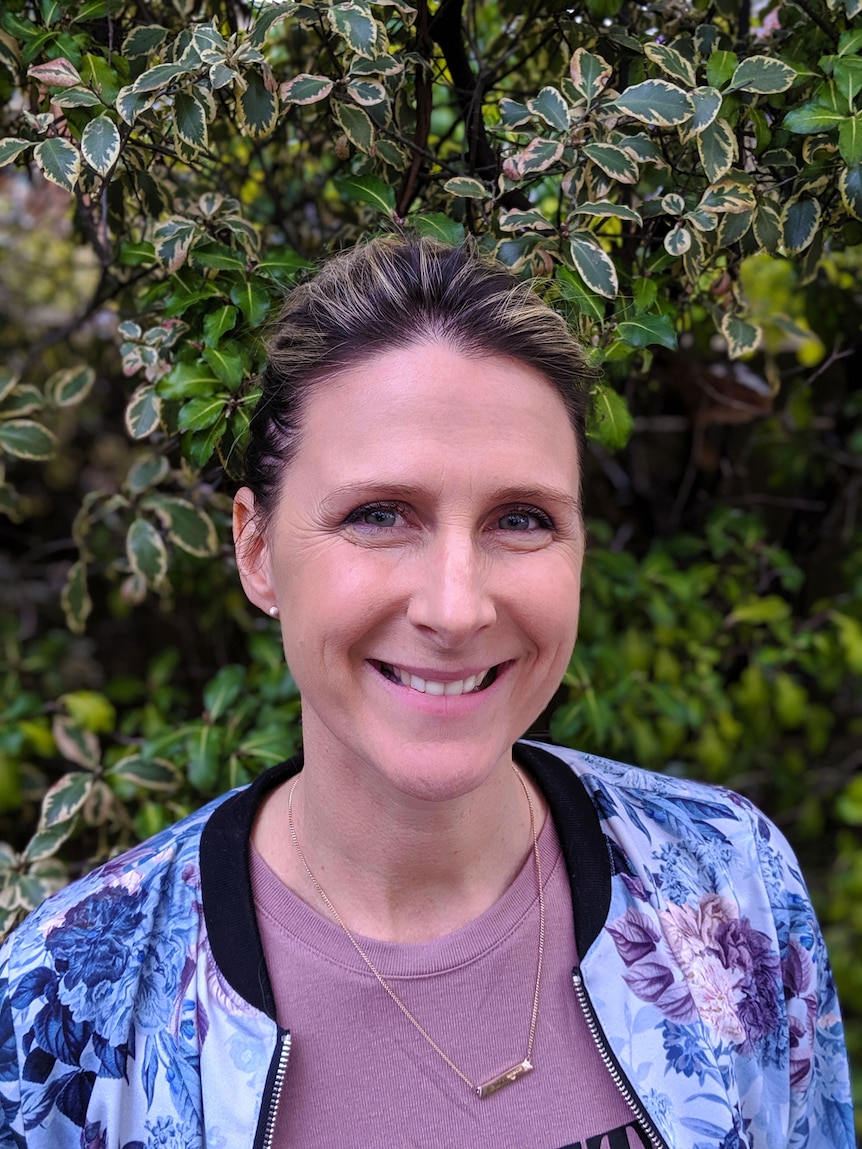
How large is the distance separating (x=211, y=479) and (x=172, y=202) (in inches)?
22.3

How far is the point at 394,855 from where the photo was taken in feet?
5.00

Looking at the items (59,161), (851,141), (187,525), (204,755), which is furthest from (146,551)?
(851,141)

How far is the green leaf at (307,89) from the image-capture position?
1.59 m

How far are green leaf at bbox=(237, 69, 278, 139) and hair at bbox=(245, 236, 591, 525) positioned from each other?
25 centimetres

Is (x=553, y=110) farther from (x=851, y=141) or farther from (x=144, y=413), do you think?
(x=144, y=413)

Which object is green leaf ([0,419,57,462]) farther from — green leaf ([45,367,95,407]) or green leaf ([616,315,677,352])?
green leaf ([616,315,677,352])

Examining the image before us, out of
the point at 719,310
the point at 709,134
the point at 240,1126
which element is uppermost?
the point at 709,134

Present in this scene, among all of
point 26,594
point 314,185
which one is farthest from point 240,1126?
point 26,594

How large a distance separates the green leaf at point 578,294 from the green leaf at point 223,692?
3.93 ft

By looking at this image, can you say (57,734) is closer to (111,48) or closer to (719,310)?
(111,48)

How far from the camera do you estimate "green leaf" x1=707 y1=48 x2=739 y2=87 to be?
1615 mm

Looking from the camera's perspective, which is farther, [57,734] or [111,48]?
[57,734]

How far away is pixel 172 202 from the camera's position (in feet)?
6.51

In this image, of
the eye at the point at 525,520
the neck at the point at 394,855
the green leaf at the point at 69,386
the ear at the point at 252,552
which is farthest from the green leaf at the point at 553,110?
the green leaf at the point at 69,386
